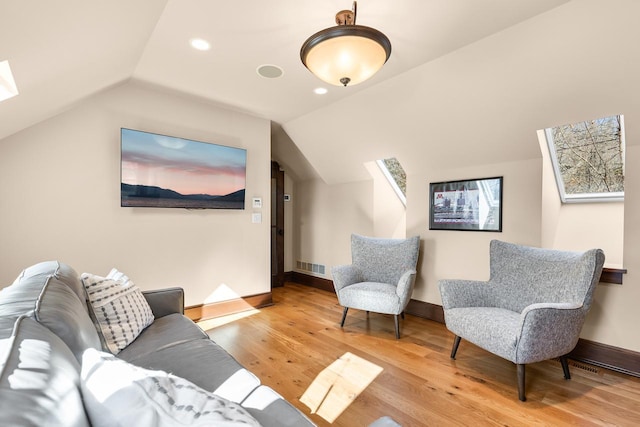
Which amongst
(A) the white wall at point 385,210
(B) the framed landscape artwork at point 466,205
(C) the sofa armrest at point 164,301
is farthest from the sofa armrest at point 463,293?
(C) the sofa armrest at point 164,301

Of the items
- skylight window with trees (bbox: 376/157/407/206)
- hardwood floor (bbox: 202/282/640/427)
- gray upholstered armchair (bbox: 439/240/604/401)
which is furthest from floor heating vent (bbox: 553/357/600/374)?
skylight window with trees (bbox: 376/157/407/206)

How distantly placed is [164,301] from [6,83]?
→ 1.64 metres

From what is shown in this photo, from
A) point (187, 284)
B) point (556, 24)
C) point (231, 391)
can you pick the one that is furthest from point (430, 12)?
point (187, 284)

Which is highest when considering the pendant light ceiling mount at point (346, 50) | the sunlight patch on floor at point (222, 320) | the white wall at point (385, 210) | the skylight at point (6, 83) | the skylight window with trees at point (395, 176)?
the pendant light ceiling mount at point (346, 50)

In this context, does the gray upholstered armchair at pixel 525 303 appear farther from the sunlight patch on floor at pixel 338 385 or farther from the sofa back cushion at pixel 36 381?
the sofa back cushion at pixel 36 381

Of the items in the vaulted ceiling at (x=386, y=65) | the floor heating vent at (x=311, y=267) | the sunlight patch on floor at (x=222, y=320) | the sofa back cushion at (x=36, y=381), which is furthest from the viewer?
the floor heating vent at (x=311, y=267)

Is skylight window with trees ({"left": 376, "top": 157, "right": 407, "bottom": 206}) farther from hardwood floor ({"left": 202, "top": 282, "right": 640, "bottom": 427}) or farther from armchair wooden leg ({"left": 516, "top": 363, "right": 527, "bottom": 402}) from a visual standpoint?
armchair wooden leg ({"left": 516, "top": 363, "right": 527, "bottom": 402})

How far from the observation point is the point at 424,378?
2.22 m

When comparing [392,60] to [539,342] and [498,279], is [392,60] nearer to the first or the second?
[498,279]

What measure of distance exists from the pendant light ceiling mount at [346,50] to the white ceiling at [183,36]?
0.37m

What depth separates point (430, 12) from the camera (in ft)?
6.33

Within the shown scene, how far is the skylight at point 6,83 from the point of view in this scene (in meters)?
1.61

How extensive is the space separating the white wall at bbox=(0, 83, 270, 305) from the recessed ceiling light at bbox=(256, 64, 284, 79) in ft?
3.60

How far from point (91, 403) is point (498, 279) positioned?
2900 millimetres
